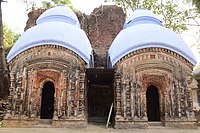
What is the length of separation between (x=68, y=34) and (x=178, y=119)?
488 centimetres

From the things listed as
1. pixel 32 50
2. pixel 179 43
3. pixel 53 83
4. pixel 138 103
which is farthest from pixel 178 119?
pixel 32 50

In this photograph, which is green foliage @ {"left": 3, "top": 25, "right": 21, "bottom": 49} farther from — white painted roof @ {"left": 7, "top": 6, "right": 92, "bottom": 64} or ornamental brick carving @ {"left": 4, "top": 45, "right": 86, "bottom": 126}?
ornamental brick carving @ {"left": 4, "top": 45, "right": 86, "bottom": 126}

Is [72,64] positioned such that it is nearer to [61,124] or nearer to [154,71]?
[61,124]

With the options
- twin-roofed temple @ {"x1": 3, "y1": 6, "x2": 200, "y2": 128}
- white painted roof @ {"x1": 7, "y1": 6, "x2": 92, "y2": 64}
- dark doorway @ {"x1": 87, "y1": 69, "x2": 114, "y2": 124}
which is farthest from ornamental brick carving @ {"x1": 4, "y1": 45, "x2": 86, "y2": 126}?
dark doorway @ {"x1": 87, "y1": 69, "x2": 114, "y2": 124}

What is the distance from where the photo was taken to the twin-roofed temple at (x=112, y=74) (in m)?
8.09

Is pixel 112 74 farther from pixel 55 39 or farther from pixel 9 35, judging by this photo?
pixel 9 35

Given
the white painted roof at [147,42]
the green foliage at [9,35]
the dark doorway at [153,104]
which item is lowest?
the dark doorway at [153,104]

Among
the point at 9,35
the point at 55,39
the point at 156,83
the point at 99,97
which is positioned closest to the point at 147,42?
the point at 156,83

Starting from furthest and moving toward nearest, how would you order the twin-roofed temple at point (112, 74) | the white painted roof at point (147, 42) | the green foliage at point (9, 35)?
the green foliage at point (9, 35) < the white painted roof at point (147, 42) < the twin-roofed temple at point (112, 74)

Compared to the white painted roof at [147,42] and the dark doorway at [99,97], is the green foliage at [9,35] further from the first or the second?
the white painted roof at [147,42]

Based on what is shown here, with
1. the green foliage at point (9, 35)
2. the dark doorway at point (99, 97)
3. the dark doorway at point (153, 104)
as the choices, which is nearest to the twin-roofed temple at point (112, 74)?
the dark doorway at point (153, 104)

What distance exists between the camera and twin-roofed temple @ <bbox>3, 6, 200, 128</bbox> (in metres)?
8.09

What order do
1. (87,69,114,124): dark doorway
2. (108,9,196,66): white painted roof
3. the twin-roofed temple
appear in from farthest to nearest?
(87,69,114,124): dark doorway, (108,9,196,66): white painted roof, the twin-roofed temple

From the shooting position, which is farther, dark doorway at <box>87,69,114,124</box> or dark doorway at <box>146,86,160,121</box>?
dark doorway at <box>87,69,114,124</box>
